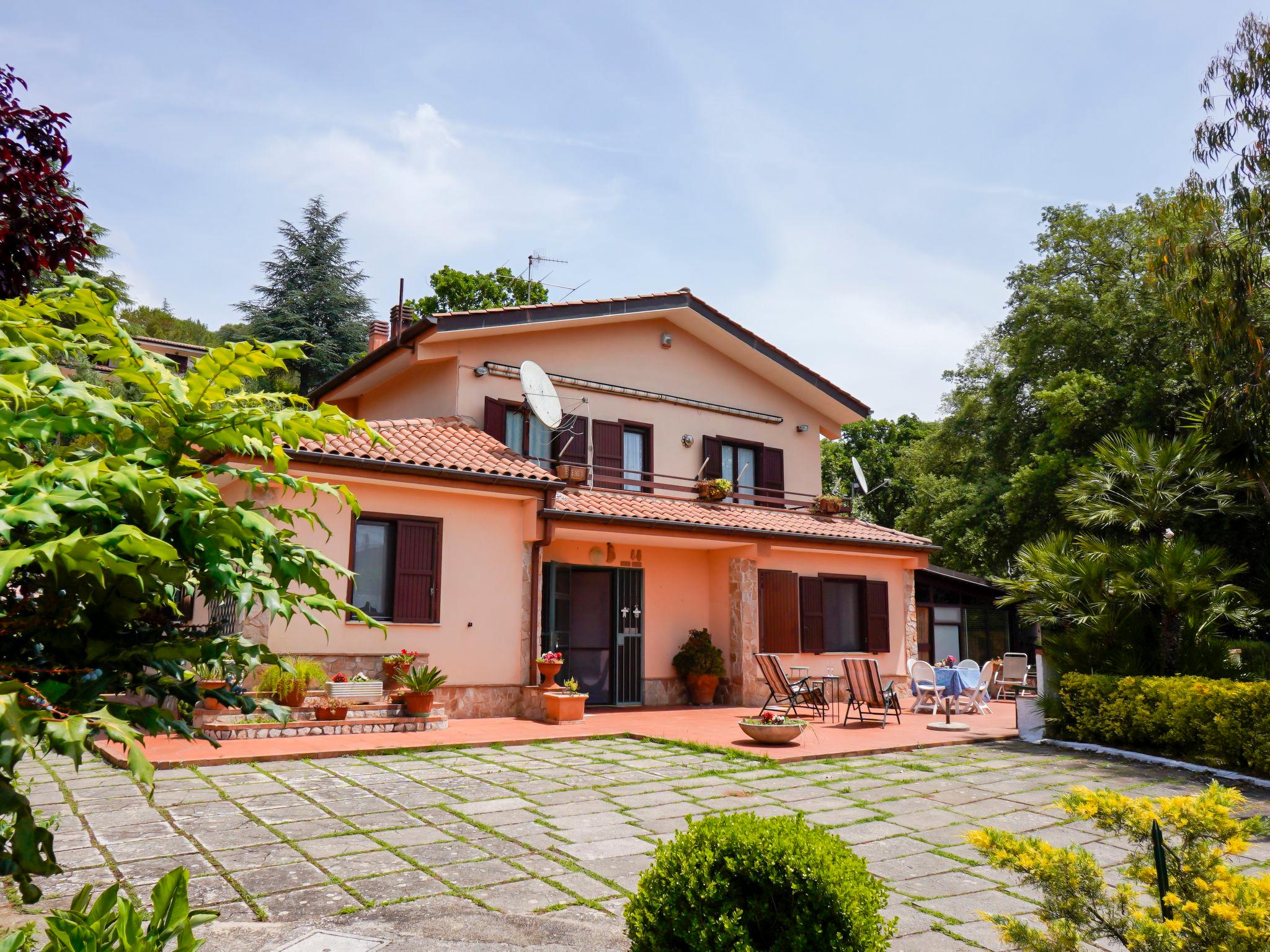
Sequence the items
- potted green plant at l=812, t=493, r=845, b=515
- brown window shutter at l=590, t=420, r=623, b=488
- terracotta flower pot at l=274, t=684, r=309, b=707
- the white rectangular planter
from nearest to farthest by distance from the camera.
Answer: terracotta flower pot at l=274, t=684, r=309, b=707 < the white rectangular planter < brown window shutter at l=590, t=420, r=623, b=488 < potted green plant at l=812, t=493, r=845, b=515

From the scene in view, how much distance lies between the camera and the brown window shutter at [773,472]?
1741 cm

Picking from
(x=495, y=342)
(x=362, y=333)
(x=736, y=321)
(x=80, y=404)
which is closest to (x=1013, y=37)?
(x=736, y=321)

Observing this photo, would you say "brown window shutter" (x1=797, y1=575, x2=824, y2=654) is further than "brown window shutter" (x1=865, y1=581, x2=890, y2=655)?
No

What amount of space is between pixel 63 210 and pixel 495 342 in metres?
10.9

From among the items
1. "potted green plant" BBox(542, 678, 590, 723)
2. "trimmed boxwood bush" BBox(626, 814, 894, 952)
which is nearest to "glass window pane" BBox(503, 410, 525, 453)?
"potted green plant" BBox(542, 678, 590, 723)

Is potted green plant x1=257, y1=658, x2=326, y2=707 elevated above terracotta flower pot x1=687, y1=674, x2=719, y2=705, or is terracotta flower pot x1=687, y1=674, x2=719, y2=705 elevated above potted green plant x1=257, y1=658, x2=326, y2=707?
potted green plant x1=257, y1=658, x2=326, y2=707

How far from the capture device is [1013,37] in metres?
10.3

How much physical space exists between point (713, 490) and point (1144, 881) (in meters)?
12.7

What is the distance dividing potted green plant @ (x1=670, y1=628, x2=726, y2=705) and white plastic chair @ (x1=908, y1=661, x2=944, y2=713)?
10.9ft

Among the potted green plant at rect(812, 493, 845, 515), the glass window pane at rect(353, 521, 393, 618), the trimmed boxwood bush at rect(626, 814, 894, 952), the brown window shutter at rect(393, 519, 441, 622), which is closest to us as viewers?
the trimmed boxwood bush at rect(626, 814, 894, 952)

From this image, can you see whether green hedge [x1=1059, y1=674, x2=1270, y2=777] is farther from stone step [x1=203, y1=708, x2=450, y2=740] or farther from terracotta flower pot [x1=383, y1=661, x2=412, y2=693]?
terracotta flower pot [x1=383, y1=661, x2=412, y2=693]

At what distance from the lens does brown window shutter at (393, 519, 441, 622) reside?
→ 442 inches

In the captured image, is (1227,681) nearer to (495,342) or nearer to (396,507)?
(396,507)

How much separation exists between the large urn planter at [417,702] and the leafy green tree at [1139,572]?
305 inches
